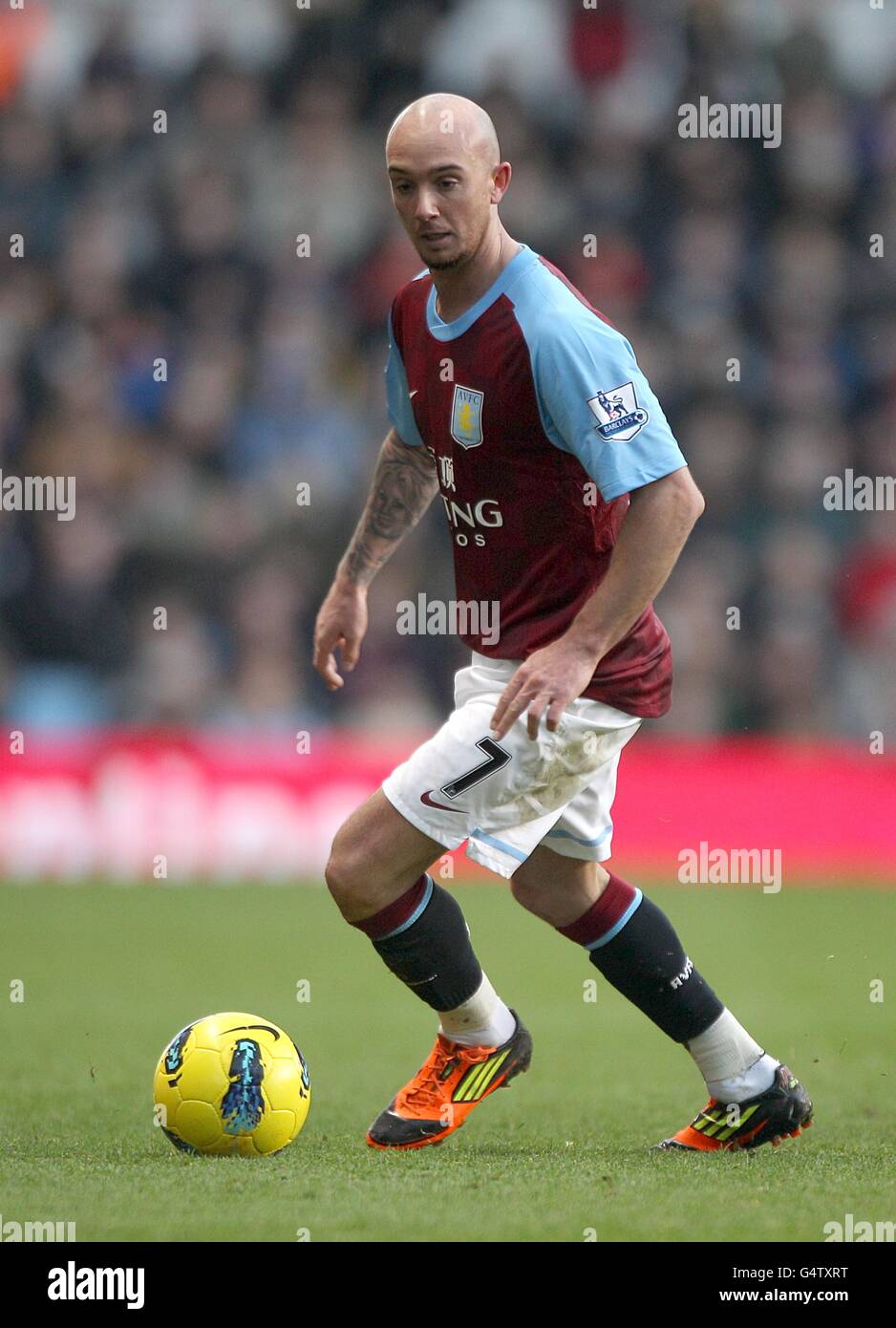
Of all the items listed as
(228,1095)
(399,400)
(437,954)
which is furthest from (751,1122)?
(399,400)

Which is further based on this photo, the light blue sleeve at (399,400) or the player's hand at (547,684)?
the light blue sleeve at (399,400)

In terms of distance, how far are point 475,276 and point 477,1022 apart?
1.93 meters

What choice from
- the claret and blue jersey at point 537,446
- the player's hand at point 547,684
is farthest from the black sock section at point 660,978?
the player's hand at point 547,684

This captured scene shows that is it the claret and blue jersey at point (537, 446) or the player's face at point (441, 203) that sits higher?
the player's face at point (441, 203)

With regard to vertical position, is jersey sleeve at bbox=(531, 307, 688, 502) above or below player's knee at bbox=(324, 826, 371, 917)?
above

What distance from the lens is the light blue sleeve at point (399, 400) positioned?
4.98 m

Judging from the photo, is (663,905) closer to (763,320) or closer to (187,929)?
(187,929)

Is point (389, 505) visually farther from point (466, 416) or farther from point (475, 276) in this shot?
point (475, 276)

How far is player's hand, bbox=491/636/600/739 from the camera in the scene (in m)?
4.22

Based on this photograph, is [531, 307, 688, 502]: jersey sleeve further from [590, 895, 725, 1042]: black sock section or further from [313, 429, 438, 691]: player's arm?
[590, 895, 725, 1042]: black sock section

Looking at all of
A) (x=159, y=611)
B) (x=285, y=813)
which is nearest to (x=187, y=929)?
(x=285, y=813)

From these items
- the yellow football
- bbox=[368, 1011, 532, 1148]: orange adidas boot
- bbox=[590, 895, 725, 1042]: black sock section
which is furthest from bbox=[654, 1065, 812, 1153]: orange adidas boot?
the yellow football

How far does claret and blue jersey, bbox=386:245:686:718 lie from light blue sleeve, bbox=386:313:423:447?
0.07 m

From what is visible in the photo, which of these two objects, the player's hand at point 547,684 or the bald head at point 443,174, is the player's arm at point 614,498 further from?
the bald head at point 443,174
